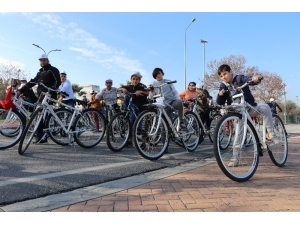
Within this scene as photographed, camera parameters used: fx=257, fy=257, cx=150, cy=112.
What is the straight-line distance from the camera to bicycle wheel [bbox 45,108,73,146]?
5.29 metres

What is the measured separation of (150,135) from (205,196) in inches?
72.8

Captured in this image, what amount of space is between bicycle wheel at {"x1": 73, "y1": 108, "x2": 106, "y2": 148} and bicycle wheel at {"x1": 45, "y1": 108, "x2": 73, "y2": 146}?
25 cm

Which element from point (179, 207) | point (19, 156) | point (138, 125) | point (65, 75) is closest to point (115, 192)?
point (179, 207)

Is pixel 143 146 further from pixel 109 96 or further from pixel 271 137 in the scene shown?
pixel 109 96

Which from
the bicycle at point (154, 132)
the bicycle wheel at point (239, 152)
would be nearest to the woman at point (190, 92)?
the bicycle at point (154, 132)

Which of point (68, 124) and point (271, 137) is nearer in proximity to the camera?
point (271, 137)

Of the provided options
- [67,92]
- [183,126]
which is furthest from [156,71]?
[67,92]

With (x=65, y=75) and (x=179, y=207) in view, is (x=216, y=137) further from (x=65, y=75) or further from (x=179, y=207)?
(x=65, y=75)

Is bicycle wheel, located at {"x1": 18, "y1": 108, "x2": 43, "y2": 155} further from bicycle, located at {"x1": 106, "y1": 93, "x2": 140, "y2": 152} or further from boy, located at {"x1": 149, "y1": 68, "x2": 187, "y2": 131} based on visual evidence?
boy, located at {"x1": 149, "y1": 68, "x2": 187, "y2": 131}

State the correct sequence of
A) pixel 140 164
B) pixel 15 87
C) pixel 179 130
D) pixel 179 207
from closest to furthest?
pixel 179 207
pixel 140 164
pixel 179 130
pixel 15 87

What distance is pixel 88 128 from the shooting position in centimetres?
549

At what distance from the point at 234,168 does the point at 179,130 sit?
1827 mm

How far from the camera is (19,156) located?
14.7 feet

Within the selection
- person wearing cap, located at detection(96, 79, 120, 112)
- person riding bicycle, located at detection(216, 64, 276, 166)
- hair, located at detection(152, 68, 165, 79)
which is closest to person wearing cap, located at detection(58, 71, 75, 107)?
person wearing cap, located at detection(96, 79, 120, 112)
